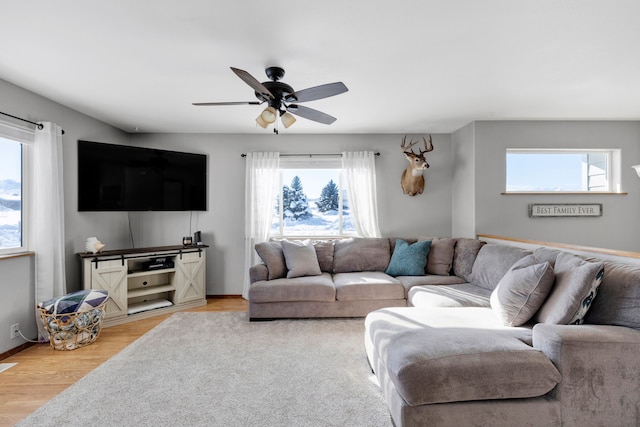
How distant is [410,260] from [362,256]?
0.63 m

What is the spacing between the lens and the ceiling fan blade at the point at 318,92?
213cm

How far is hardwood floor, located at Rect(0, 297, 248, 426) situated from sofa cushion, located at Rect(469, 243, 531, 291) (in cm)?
367

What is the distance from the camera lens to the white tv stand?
331cm

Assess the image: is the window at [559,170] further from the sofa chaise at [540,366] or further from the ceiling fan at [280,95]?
the ceiling fan at [280,95]

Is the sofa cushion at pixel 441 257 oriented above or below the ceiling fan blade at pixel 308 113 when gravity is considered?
below

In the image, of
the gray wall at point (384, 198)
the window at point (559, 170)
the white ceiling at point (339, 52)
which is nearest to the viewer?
the white ceiling at point (339, 52)

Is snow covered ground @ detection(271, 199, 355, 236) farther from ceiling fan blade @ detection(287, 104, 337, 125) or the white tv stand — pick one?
ceiling fan blade @ detection(287, 104, 337, 125)

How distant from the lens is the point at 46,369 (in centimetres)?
238

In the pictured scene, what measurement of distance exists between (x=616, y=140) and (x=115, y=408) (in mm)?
6100

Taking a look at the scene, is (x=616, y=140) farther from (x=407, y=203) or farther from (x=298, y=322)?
(x=298, y=322)

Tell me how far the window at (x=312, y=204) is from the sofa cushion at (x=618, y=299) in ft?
9.82

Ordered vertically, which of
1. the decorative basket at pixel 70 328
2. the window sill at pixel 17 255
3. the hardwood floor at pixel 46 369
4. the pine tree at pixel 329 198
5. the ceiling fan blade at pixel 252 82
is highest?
the ceiling fan blade at pixel 252 82

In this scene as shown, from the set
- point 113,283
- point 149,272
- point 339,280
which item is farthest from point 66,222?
point 339,280

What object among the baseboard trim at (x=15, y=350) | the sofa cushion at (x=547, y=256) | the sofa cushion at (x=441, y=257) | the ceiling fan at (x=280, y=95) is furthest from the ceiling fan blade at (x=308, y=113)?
the baseboard trim at (x=15, y=350)
